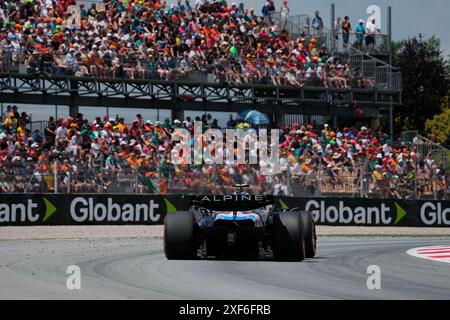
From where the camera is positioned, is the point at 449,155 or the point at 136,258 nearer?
the point at 136,258

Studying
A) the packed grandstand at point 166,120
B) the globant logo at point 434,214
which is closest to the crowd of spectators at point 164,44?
the packed grandstand at point 166,120

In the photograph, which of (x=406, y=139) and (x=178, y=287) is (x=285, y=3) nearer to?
(x=406, y=139)

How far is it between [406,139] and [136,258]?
25.6 metres

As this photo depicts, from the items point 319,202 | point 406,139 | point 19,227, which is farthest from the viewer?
point 406,139

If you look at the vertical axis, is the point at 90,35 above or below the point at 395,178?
above

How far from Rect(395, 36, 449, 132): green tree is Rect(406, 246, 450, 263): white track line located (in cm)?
4278

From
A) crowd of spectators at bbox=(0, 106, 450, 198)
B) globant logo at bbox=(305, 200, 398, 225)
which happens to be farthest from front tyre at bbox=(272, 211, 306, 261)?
globant logo at bbox=(305, 200, 398, 225)

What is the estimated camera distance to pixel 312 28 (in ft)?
141

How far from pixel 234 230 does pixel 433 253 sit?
5620mm

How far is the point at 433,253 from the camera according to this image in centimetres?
1839

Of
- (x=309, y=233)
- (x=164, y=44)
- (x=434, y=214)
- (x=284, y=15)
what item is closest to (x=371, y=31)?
(x=284, y=15)

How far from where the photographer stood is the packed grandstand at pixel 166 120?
88.6ft

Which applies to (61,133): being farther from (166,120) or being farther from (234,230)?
(234,230)
